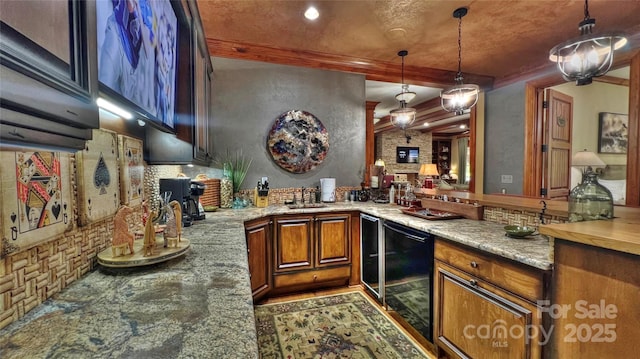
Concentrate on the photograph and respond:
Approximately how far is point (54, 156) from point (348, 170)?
10.0ft

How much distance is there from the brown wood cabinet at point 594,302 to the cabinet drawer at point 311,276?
6.37ft

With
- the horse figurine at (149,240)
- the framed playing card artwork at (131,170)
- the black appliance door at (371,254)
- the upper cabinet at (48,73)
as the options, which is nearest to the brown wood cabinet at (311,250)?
the black appliance door at (371,254)

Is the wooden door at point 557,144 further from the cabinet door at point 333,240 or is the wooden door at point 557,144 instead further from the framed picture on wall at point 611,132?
the cabinet door at point 333,240

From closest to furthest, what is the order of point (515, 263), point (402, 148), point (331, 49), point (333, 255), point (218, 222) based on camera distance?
point (515, 263) → point (218, 222) → point (333, 255) → point (331, 49) → point (402, 148)

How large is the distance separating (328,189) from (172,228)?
2.26m

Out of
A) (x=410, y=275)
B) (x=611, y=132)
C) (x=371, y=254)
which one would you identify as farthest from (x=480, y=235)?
(x=611, y=132)

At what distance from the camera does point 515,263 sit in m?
1.36

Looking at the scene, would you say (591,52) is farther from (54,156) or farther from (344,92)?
(54,156)

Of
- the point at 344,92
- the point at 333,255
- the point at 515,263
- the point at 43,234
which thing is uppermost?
the point at 344,92

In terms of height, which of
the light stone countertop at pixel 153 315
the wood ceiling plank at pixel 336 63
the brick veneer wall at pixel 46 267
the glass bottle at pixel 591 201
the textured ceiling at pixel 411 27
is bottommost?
the light stone countertop at pixel 153 315

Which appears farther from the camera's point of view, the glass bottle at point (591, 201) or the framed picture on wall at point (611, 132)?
the framed picture on wall at point (611, 132)

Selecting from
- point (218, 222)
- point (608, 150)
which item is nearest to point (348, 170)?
point (218, 222)

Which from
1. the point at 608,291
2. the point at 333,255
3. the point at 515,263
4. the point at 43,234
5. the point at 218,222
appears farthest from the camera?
the point at 333,255

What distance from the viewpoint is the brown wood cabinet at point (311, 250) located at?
2762mm
